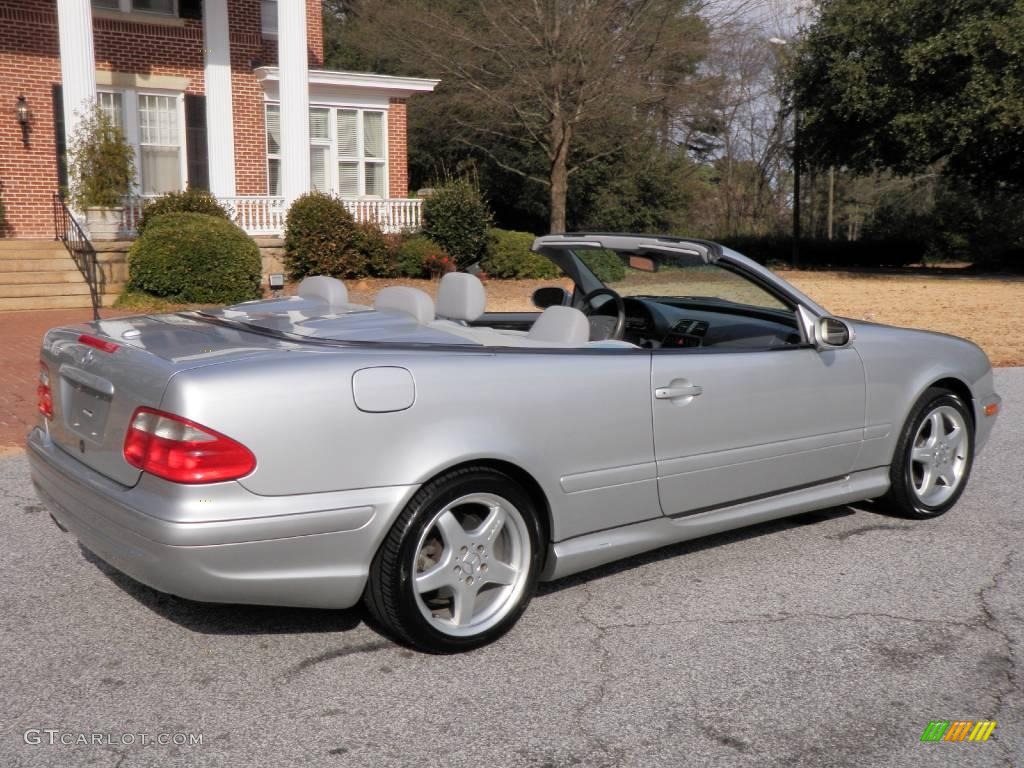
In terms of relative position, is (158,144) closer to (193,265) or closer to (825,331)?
(193,265)

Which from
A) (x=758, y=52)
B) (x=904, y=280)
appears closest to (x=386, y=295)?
(x=904, y=280)

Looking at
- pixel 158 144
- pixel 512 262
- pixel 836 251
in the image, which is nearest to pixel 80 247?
pixel 158 144

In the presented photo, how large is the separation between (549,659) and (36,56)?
18883 millimetres

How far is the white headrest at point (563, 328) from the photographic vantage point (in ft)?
14.3

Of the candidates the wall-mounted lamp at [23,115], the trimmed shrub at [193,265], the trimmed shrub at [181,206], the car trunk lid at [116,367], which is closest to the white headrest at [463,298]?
the car trunk lid at [116,367]

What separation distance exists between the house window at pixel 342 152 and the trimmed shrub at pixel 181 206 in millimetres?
3830

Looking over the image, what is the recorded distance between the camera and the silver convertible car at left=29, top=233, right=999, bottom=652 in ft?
11.1

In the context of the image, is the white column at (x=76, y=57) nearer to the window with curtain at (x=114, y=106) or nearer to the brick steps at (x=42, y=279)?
the brick steps at (x=42, y=279)

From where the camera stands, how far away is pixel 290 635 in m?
3.95

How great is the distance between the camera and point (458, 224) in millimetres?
21625

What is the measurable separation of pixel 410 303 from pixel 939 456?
2956 millimetres

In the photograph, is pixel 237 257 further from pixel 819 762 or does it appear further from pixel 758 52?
pixel 758 52

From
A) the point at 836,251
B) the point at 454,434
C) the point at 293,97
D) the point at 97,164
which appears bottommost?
the point at 454,434

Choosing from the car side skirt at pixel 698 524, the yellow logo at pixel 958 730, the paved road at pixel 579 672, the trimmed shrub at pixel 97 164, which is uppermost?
the trimmed shrub at pixel 97 164
